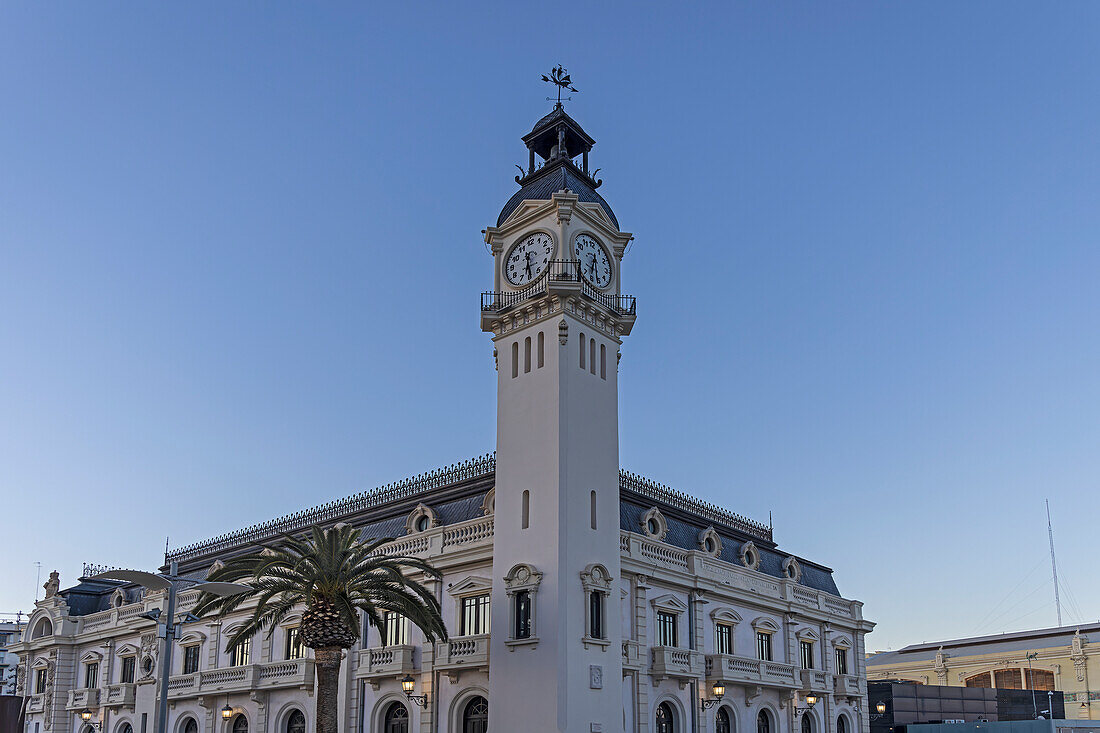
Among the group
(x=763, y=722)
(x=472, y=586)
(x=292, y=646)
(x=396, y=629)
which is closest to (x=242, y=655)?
(x=292, y=646)

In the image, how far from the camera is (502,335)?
141ft

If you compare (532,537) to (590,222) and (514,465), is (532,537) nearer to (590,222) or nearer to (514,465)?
(514,465)

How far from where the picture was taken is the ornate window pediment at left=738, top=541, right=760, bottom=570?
48.9m

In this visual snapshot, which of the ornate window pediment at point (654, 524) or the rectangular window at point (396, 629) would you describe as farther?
the ornate window pediment at point (654, 524)

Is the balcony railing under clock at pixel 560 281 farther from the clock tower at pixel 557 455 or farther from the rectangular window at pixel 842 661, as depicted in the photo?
the rectangular window at pixel 842 661

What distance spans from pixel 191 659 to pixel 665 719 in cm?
2666

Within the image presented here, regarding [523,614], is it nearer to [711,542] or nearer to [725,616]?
[725,616]

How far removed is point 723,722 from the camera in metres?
44.2

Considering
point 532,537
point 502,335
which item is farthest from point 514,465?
point 502,335

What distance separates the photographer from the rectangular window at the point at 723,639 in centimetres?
4466

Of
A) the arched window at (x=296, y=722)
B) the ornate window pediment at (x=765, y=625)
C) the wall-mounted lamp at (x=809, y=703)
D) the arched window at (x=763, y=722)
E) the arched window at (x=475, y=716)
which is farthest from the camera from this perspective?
the ornate window pediment at (x=765, y=625)

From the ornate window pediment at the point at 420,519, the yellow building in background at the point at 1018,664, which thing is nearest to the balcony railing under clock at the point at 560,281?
the ornate window pediment at the point at 420,519

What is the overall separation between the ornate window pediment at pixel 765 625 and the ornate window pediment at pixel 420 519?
51.0 feet

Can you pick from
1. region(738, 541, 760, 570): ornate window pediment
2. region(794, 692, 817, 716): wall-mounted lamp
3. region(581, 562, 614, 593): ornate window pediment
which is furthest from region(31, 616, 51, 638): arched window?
region(794, 692, 817, 716): wall-mounted lamp
